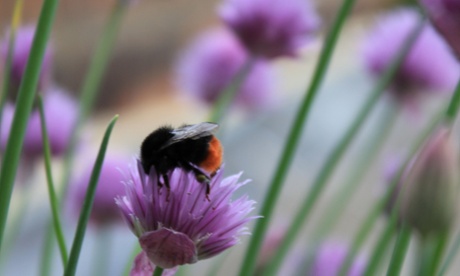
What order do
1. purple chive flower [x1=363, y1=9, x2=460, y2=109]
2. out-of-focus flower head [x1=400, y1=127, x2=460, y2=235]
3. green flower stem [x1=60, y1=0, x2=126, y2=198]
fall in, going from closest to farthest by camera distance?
1. out-of-focus flower head [x1=400, y1=127, x2=460, y2=235]
2. green flower stem [x1=60, y1=0, x2=126, y2=198]
3. purple chive flower [x1=363, y1=9, x2=460, y2=109]

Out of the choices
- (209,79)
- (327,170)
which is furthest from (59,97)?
(327,170)

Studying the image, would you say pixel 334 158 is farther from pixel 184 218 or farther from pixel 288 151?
pixel 184 218

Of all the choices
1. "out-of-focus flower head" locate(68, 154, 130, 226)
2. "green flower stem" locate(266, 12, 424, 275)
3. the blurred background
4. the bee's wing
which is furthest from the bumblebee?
the blurred background

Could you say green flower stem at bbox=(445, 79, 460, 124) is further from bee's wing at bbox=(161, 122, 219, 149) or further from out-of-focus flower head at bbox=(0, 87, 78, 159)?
out-of-focus flower head at bbox=(0, 87, 78, 159)

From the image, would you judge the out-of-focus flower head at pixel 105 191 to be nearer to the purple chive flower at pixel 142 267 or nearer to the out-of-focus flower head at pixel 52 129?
the out-of-focus flower head at pixel 52 129

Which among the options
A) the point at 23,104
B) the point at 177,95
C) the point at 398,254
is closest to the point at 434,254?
the point at 398,254
